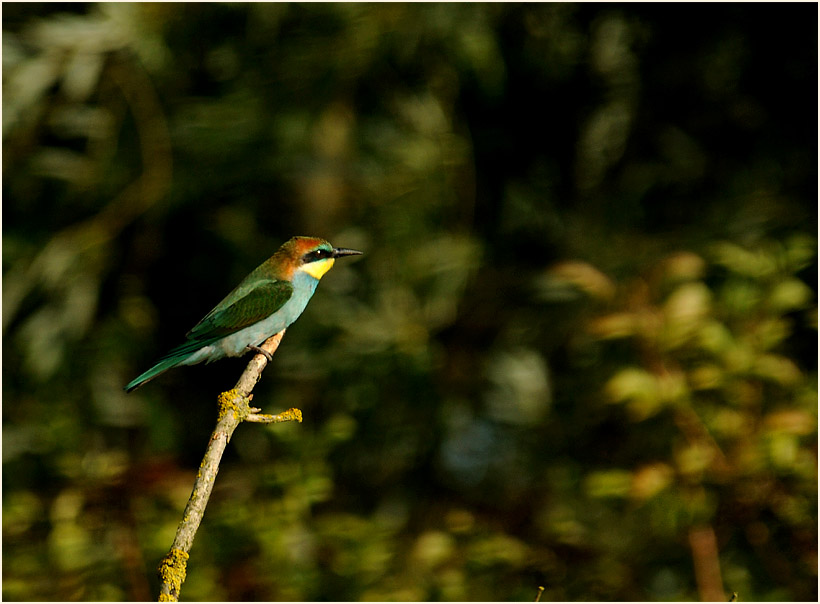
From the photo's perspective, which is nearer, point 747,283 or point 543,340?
point 747,283

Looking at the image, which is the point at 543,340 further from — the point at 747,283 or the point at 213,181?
the point at 213,181

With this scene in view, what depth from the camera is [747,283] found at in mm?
2250

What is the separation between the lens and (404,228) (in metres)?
3.04

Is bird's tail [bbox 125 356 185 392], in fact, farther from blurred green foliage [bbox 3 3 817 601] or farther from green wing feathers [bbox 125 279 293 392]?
blurred green foliage [bbox 3 3 817 601]

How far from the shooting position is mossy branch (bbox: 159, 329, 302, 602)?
75 centimetres

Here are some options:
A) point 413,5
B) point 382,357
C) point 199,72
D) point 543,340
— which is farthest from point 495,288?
point 199,72

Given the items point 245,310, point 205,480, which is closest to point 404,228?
point 245,310

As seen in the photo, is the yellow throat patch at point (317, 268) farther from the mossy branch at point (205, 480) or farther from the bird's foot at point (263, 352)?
the mossy branch at point (205, 480)

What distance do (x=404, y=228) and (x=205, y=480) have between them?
2271mm

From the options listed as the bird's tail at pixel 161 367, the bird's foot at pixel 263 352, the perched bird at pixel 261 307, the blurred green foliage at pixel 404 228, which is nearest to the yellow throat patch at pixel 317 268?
the perched bird at pixel 261 307

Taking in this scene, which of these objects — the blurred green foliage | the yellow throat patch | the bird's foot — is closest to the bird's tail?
the bird's foot

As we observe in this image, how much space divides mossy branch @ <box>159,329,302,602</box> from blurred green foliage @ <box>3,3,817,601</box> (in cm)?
159

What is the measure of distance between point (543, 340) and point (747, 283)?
1038 mm

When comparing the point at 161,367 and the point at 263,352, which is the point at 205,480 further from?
the point at 161,367
